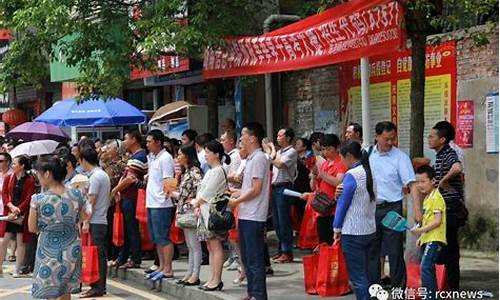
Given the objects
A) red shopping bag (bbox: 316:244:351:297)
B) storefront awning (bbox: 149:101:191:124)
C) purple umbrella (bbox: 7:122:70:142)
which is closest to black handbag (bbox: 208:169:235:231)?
red shopping bag (bbox: 316:244:351:297)

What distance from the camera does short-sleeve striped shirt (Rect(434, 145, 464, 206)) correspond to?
7.49 meters

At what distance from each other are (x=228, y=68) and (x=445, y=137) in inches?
177

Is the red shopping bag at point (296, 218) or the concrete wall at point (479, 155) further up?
the concrete wall at point (479, 155)

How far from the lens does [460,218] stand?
291 inches

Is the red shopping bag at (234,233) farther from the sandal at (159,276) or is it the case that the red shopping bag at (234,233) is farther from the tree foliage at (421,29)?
the tree foliage at (421,29)

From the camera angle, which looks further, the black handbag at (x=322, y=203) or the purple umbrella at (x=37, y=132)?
→ the purple umbrella at (x=37, y=132)

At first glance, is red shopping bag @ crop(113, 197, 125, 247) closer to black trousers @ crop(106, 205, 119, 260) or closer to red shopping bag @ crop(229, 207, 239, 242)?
black trousers @ crop(106, 205, 119, 260)

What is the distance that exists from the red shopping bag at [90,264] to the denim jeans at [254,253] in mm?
1997

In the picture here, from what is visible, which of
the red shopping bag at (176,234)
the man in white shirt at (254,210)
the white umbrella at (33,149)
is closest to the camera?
the man in white shirt at (254,210)

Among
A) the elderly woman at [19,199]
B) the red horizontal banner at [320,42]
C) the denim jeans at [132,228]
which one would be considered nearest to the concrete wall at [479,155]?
the red horizontal banner at [320,42]

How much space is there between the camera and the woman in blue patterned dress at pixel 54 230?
634cm

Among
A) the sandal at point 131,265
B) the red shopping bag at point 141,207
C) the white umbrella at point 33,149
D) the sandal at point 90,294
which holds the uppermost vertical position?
the white umbrella at point 33,149

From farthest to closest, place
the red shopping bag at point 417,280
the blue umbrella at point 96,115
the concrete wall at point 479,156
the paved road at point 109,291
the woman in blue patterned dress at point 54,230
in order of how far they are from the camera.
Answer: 1. the blue umbrella at point 96,115
2. the concrete wall at point 479,156
3. the paved road at point 109,291
4. the red shopping bag at point 417,280
5. the woman in blue patterned dress at point 54,230

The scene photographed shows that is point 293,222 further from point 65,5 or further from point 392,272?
point 65,5
